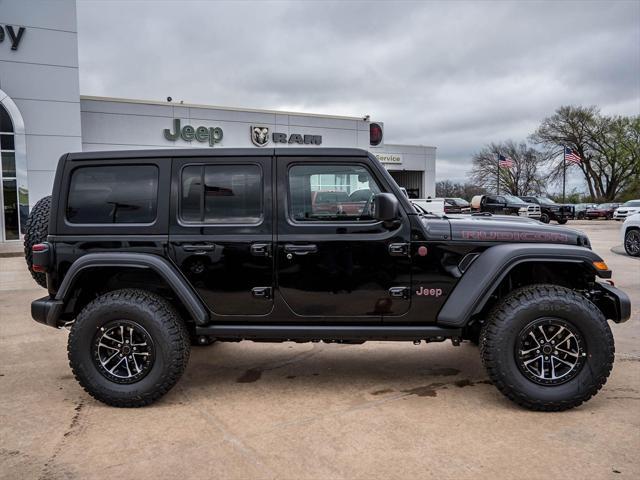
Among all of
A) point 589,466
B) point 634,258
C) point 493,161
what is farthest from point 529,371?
point 493,161

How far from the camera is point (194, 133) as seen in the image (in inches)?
945

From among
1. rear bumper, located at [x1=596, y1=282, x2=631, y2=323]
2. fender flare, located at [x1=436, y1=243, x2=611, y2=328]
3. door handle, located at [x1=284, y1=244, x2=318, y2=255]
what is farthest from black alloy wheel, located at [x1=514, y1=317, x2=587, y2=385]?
door handle, located at [x1=284, y1=244, x2=318, y2=255]

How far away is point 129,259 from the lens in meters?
3.74

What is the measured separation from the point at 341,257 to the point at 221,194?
1026 millimetres

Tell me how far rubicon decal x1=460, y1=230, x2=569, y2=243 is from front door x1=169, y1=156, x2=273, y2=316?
58.1 inches

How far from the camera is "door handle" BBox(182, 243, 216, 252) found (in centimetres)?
378

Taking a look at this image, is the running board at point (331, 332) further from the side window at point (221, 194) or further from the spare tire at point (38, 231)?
the spare tire at point (38, 231)

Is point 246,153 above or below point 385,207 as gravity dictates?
above

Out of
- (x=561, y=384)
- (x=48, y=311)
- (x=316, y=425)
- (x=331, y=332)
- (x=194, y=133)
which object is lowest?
(x=316, y=425)

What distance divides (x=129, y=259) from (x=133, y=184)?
23.7 inches

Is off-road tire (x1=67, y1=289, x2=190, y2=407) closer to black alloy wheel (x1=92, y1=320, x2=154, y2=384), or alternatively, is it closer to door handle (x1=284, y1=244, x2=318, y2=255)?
black alloy wheel (x1=92, y1=320, x2=154, y2=384)

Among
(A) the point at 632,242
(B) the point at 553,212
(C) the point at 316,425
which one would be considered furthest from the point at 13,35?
(B) the point at 553,212

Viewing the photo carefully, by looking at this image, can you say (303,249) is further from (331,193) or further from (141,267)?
(141,267)

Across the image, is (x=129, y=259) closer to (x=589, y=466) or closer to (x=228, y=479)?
(x=228, y=479)
